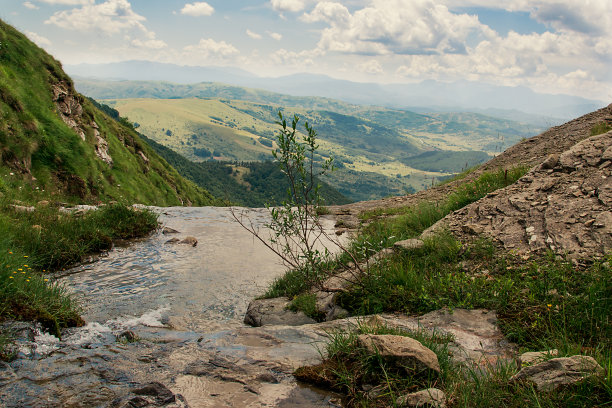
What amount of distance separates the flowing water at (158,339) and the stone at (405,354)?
89 centimetres

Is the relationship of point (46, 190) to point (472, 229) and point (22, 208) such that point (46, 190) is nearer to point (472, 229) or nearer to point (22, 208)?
point (22, 208)

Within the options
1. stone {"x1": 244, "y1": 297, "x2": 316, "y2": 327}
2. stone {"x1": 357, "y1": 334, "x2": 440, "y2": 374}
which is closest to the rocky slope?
stone {"x1": 357, "y1": 334, "x2": 440, "y2": 374}

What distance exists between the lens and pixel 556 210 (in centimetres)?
792

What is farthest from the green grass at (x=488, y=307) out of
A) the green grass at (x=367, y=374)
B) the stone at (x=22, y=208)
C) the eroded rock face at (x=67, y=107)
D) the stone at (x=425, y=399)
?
the eroded rock face at (x=67, y=107)

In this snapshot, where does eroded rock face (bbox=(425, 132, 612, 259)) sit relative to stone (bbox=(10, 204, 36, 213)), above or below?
above

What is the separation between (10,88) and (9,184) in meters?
10.2

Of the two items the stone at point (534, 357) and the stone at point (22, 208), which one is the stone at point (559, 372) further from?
the stone at point (22, 208)

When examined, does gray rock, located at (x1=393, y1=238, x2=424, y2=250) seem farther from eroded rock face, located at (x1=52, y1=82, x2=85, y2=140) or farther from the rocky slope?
eroded rock face, located at (x1=52, y1=82, x2=85, y2=140)

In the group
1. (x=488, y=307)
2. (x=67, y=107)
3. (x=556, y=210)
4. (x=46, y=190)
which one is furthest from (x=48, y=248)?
(x=67, y=107)

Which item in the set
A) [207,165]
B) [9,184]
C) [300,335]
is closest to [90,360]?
[300,335]

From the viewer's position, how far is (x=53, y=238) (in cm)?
1142

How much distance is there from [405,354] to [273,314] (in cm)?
461

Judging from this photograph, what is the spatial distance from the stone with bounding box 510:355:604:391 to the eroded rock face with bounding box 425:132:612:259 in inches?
128

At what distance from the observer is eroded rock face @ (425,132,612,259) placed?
22.8 ft
